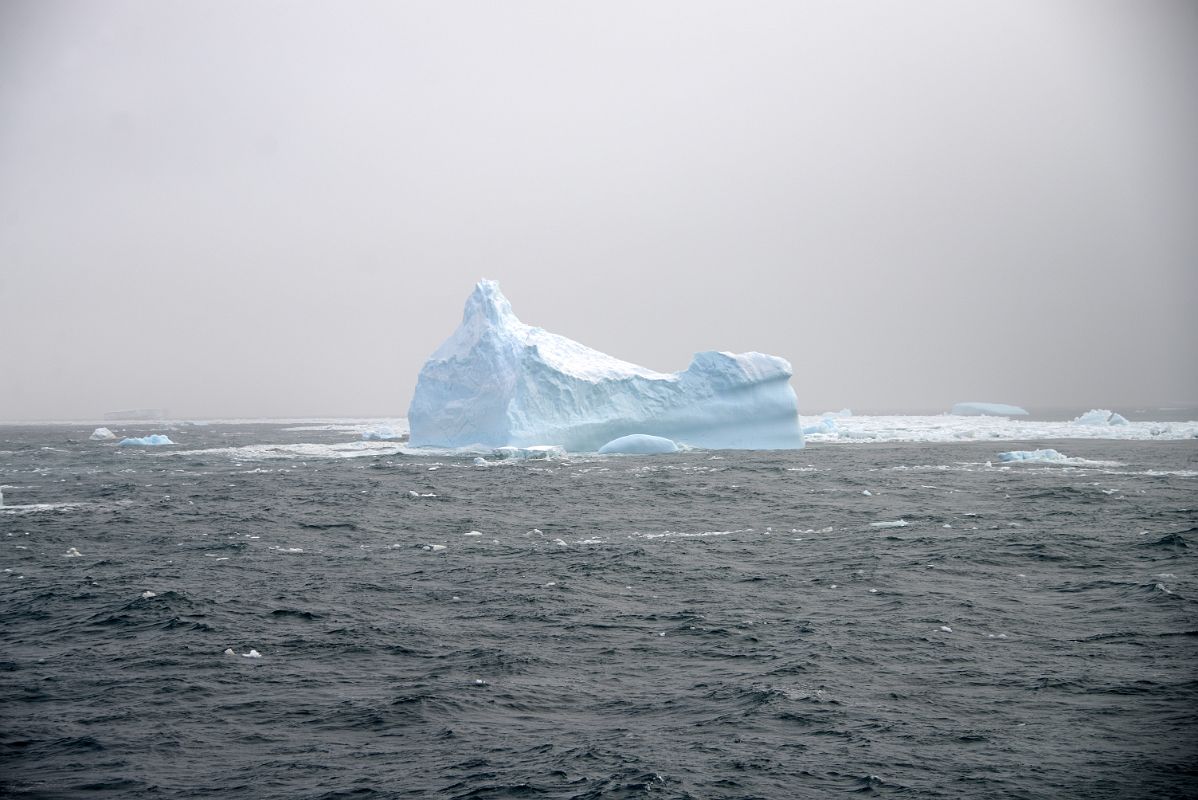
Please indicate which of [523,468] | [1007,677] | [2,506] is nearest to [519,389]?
[523,468]

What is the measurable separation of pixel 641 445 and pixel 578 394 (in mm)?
3305

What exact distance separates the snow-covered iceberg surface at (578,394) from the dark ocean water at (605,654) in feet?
55.9

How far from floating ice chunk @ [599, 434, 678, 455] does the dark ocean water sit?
1728 cm

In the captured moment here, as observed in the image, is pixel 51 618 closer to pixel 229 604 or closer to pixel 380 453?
pixel 229 604

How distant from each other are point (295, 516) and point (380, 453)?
2033 centimetres

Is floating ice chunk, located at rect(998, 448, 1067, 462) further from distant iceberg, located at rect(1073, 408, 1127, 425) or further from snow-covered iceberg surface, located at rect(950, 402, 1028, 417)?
snow-covered iceberg surface, located at rect(950, 402, 1028, 417)

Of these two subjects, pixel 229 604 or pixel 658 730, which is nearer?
pixel 658 730

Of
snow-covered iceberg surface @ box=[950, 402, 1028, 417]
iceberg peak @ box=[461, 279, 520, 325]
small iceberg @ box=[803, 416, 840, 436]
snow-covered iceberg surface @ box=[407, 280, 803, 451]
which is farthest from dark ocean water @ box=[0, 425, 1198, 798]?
snow-covered iceberg surface @ box=[950, 402, 1028, 417]

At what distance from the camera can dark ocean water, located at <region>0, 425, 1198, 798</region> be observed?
6.01m

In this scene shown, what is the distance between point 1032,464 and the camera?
29047mm

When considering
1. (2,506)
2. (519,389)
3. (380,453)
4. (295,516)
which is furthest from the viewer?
(380,453)

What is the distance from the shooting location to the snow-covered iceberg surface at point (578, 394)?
116 feet

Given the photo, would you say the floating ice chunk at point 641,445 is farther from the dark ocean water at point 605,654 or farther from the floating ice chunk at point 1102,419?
the floating ice chunk at point 1102,419

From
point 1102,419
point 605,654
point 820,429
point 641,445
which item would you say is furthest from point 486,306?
point 1102,419
